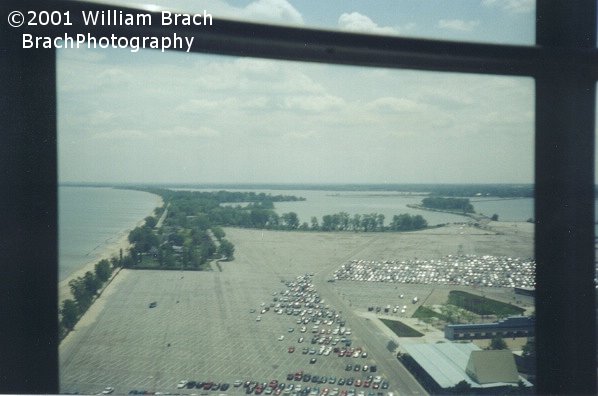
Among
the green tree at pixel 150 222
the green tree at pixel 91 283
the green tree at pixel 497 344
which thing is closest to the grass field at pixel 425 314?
the green tree at pixel 497 344

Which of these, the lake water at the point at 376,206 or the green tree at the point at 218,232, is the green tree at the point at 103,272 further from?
the lake water at the point at 376,206

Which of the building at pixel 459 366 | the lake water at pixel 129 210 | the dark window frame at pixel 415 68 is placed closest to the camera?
the dark window frame at pixel 415 68

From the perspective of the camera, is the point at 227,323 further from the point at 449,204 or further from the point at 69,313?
the point at 449,204

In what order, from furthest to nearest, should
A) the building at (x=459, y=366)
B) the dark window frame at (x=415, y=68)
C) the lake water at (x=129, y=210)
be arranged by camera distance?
the building at (x=459, y=366), the lake water at (x=129, y=210), the dark window frame at (x=415, y=68)

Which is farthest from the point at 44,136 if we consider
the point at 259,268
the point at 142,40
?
the point at 259,268

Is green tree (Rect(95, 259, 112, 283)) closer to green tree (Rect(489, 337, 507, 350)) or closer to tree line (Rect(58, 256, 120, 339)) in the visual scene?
tree line (Rect(58, 256, 120, 339))

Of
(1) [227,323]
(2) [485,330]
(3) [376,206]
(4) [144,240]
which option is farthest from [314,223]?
(2) [485,330]

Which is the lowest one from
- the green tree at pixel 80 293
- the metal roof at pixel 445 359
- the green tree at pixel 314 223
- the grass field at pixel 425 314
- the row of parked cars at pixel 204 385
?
the row of parked cars at pixel 204 385
